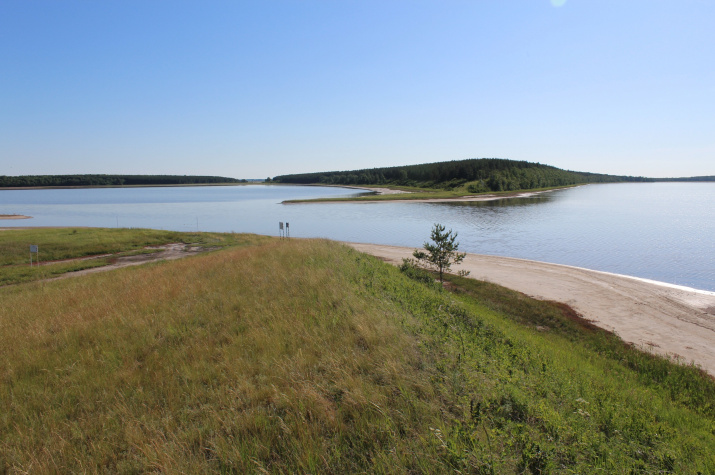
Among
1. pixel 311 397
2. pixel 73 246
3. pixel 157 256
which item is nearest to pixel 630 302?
pixel 311 397

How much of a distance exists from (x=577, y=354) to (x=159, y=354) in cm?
1188

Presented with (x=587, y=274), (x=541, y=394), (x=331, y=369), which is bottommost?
(x=587, y=274)

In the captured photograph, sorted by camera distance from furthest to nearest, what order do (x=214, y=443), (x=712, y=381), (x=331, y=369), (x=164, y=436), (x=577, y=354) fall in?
(x=577, y=354), (x=712, y=381), (x=331, y=369), (x=164, y=436), (x=214, y=443)

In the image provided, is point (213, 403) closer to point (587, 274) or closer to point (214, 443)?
point (214, 443)

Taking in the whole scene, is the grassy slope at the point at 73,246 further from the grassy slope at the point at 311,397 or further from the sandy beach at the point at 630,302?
the sandy beach at the point at 630,302

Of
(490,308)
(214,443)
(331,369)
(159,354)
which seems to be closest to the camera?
(214,443)

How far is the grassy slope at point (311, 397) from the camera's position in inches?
154

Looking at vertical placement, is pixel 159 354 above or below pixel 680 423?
above

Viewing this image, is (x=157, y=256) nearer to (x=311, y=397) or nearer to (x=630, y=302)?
(x=311, y=397)

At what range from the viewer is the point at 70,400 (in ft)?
17.6

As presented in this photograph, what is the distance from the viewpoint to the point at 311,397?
185 inches

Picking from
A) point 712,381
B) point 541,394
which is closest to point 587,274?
point 712,381

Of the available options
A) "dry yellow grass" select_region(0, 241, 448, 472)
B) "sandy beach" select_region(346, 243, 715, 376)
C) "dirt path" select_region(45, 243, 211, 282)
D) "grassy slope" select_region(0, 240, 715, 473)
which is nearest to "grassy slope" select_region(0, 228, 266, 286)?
"dirt path" select_region(45, 243, 211, 282)

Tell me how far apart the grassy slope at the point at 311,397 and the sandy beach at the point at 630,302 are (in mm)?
6016
